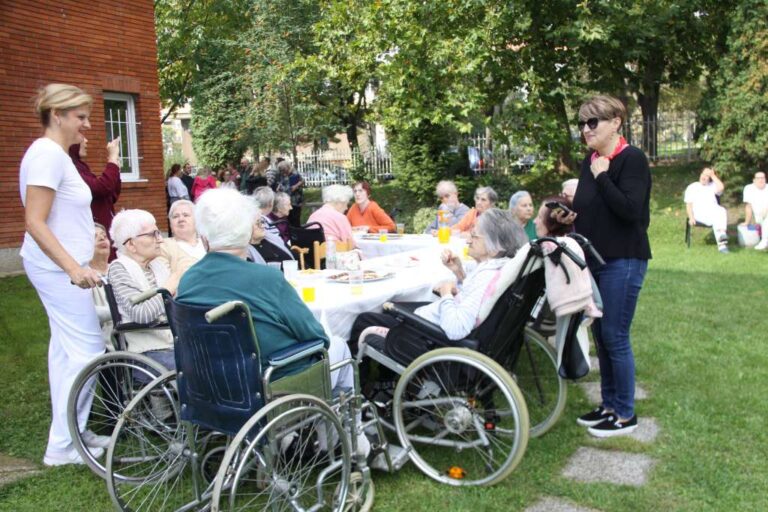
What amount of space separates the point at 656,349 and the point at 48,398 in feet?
14.1

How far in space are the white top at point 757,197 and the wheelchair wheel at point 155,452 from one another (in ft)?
33.1

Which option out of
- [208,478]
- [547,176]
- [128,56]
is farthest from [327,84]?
[208,478]

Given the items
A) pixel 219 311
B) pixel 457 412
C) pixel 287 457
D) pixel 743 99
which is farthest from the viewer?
pixel 743 99

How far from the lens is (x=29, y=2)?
10.5m

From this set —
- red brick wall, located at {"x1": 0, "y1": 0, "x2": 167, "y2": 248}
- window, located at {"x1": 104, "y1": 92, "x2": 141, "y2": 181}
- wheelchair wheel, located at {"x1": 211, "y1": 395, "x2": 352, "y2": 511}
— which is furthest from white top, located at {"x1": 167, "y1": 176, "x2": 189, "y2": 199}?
wheelchair wheel, located at {"x1": 211, "y1": 395, "x2": 352, "y2": 511}

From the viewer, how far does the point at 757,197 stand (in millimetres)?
10898

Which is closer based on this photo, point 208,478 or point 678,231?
point 208,478

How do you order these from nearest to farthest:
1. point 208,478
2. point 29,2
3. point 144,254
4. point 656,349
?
1. point 208,478
2. point 144,254
3. point 656,349
4. point 29,2

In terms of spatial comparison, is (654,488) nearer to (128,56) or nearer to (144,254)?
(144,254)

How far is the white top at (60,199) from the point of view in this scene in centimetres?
321

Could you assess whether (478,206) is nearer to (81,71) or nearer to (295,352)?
(295,352)

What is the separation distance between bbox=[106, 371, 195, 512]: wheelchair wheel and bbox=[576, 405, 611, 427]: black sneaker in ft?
6.78

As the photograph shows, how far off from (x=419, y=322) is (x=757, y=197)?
9.46 meters

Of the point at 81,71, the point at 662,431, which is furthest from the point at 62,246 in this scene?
the point at 81,71
